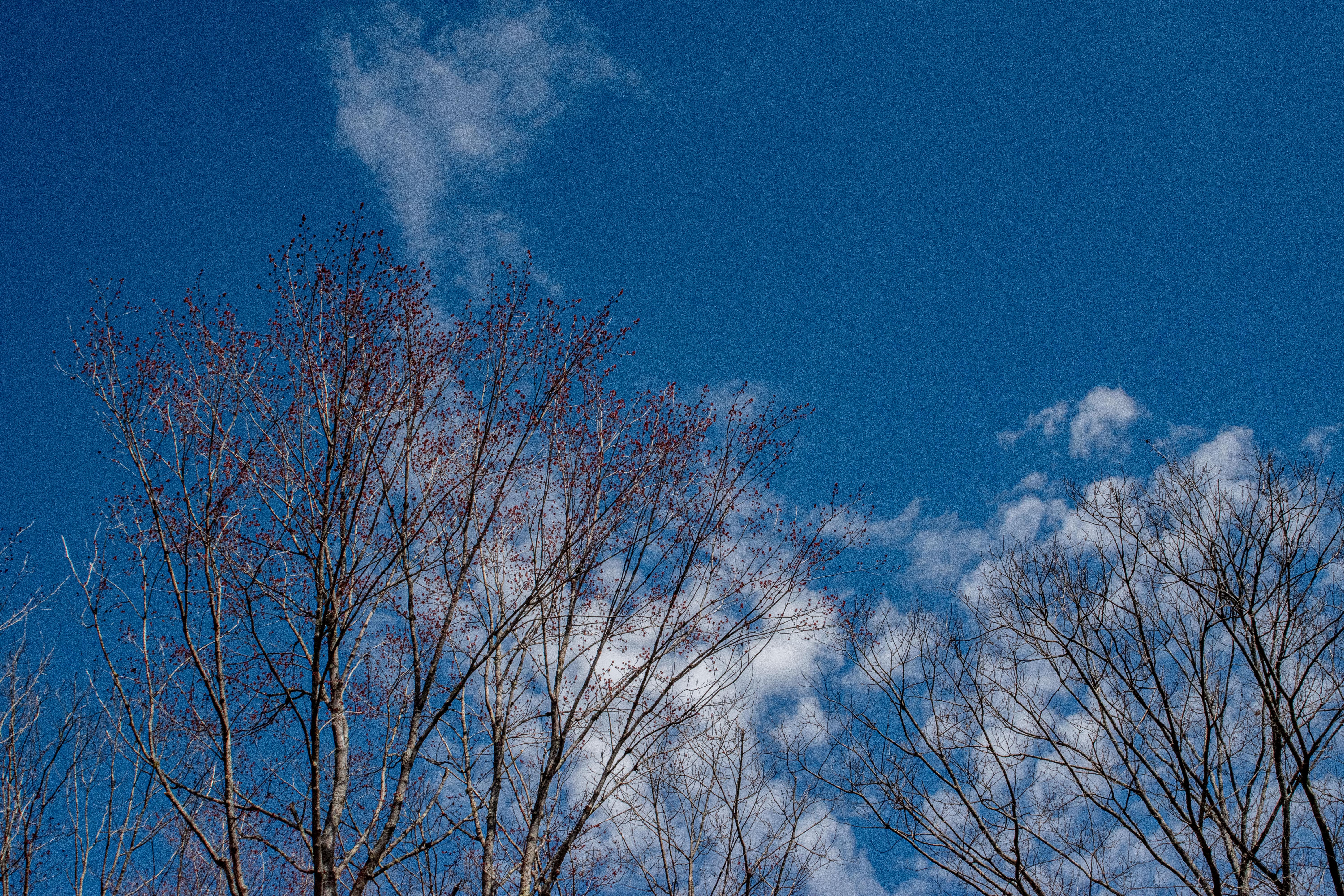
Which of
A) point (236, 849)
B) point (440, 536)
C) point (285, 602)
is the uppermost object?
point (440, 536)

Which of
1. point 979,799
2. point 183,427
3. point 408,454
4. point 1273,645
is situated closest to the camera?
point 183,427

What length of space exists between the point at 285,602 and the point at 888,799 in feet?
22.0

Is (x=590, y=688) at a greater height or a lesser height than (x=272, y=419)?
lesser

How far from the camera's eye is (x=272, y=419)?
231 inches

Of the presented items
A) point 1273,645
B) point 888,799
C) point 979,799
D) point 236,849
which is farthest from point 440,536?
point 1273,645

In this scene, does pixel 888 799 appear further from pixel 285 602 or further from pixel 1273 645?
pixel 285 602

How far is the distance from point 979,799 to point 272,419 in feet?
26.2

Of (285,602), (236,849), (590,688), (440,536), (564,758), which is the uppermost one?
(440,536)

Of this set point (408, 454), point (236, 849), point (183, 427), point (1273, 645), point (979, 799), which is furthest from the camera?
point (979, 799)

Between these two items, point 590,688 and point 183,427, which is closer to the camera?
point 183,427

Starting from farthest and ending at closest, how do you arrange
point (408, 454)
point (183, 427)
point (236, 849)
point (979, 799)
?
point (979, 799) → point (408, 454) → point (183, 427) → point (236, 849)

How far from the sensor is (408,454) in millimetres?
6031

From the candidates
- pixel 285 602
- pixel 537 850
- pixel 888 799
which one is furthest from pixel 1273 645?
pixel 285 602

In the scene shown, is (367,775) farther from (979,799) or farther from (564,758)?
(979,799)
